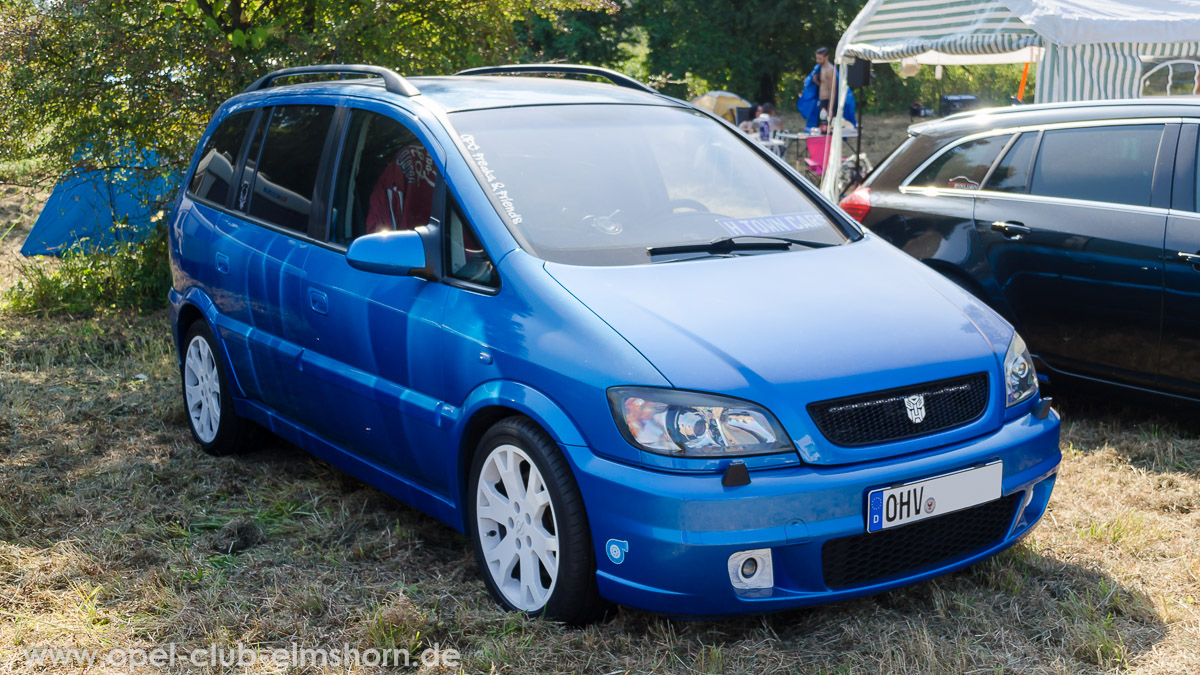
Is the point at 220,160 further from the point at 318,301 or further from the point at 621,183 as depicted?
the point at 621,183

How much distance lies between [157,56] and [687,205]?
5.58 metres

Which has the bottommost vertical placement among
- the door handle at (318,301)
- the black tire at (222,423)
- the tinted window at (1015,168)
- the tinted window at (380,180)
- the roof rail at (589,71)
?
the black tire at (222,423)

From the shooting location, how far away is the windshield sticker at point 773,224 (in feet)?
12.4

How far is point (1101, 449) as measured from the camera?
16.0 feet

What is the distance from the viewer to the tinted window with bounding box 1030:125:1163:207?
499cm

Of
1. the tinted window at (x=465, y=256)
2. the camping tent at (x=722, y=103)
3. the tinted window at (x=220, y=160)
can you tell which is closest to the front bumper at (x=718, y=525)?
the tinted window at (x=465, y=256)

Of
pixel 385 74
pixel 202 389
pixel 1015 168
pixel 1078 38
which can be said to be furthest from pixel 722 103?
pixel 385 74

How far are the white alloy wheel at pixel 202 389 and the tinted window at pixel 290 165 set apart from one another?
768 mm

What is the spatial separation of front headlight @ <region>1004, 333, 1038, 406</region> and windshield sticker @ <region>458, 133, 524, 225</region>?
4.94 feet

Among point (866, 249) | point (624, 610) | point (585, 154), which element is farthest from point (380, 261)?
point (866, 249)

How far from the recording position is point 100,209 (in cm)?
952

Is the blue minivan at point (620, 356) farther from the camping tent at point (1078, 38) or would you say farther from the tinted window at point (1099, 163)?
the camping tent at point (1078, 38)

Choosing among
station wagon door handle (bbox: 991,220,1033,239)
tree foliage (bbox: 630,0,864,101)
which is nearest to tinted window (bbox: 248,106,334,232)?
station wagon door handle (bbox: 991,220,1033,239)

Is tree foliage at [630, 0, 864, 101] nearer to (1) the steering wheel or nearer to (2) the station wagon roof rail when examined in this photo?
(2) the station wagon roof rail
